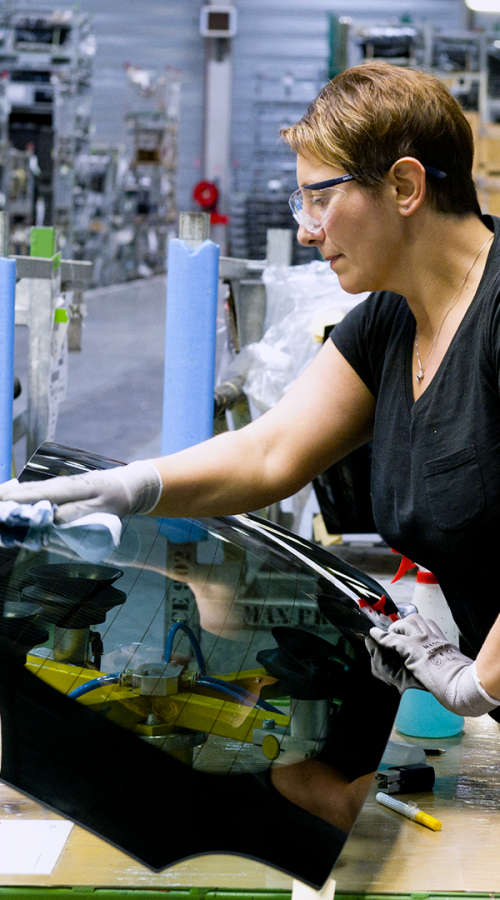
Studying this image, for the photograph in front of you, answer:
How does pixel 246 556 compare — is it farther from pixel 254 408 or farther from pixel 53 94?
pixel 53 94

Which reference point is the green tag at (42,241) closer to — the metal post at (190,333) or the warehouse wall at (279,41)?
the metal post at (190,333)

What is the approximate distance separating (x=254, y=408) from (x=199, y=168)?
1355 centimetres

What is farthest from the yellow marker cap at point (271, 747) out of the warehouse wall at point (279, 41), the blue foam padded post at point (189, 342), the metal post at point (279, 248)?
the warehouse wall at point (279, 41)

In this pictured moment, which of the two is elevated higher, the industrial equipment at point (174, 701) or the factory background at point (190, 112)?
the factory background at point (190, 112)

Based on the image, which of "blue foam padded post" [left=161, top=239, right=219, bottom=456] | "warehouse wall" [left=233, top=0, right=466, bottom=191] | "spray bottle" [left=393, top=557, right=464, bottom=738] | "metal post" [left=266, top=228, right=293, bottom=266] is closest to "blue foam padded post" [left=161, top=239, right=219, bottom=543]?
"blue foam padded post" [left=161, top=239, right=219, bottom=456]

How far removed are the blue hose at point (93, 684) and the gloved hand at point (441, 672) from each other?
28cm

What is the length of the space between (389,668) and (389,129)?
0.61 meters

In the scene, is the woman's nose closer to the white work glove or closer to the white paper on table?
the white work glove

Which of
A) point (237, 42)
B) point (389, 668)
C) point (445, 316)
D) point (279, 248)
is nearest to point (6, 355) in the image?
point (445, 316)

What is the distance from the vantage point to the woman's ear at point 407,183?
1.02m

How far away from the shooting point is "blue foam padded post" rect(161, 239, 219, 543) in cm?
160

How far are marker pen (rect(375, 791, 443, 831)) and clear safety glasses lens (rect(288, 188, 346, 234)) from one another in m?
0.69

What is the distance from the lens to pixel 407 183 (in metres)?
1.04

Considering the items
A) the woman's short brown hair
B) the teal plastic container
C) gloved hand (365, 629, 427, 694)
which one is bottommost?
the teal plastic container
